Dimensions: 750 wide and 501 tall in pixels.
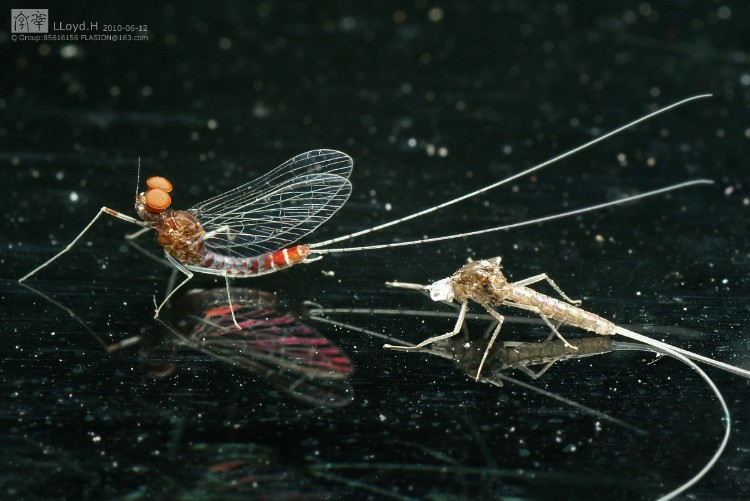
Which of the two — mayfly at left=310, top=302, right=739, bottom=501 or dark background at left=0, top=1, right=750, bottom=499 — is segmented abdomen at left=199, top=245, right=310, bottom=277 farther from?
mayfly at left=310, top=302, right=739, bottom=501

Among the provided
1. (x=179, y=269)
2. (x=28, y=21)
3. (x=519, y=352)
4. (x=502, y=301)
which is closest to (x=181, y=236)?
(x=179, y=269)

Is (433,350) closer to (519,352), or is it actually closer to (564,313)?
(519,352)

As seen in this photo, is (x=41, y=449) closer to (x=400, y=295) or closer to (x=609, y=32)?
(x=400, y=295)

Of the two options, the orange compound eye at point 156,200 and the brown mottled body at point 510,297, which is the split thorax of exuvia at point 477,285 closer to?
the brown mottled body at point 510,297

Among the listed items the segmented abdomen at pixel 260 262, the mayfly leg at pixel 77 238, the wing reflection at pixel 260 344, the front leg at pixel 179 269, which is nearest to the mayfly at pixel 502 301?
the wing reflection at pixel 260 344

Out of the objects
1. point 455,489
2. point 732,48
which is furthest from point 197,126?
point 732,48

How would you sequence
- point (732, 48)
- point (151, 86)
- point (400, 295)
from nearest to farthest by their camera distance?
point (400, 295) → point (151, 86) → point (732, 48)

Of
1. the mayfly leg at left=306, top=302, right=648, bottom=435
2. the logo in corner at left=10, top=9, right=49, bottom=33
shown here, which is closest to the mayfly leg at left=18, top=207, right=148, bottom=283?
the mayfly leg at left=306, top=302, right=648, bottom=435
